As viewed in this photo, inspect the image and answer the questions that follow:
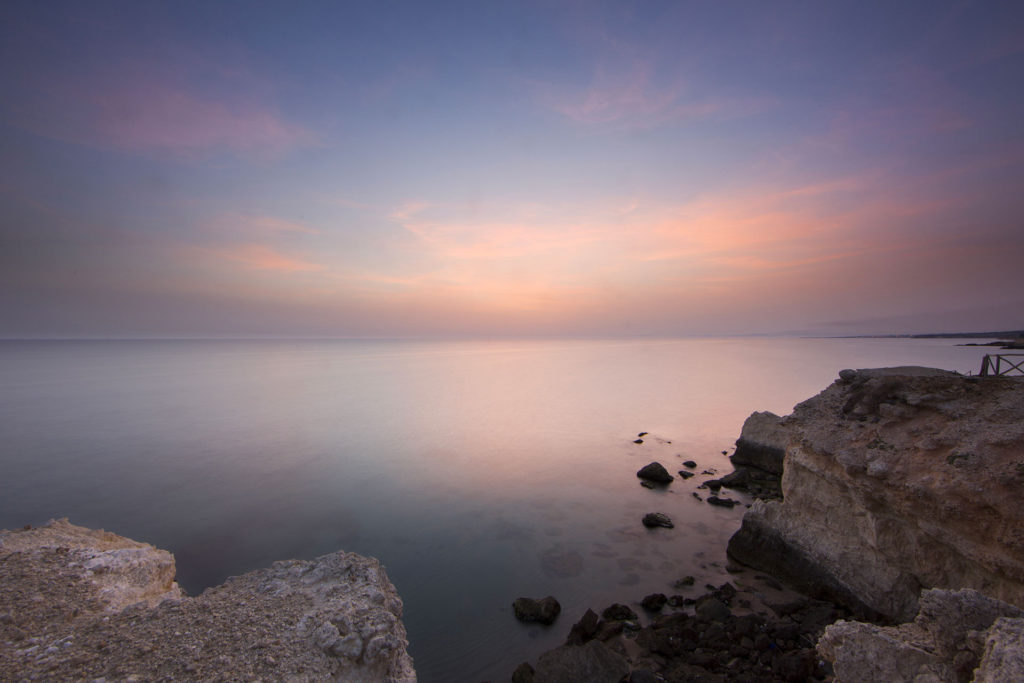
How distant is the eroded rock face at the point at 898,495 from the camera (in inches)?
257

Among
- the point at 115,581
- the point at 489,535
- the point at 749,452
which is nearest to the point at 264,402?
the point at 489,535

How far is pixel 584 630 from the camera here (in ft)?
28.0

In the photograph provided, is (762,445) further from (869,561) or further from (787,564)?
(869,561)

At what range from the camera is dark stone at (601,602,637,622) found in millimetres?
9164

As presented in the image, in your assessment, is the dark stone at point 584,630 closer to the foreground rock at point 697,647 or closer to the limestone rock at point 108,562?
the foreground rock at point 697,647

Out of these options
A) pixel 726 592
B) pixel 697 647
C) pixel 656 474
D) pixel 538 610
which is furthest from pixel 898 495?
pixel 656 474

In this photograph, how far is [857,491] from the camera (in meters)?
8.65

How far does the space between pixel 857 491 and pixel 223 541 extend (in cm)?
1716

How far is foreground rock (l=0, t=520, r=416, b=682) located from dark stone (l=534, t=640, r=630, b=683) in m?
2.76

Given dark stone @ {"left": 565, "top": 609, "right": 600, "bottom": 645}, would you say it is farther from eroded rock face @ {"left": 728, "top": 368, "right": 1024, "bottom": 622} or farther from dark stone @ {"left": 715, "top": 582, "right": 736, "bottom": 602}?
eroded rock face @ {"left": 728, "top": 368, "right": 1024, "bottom": 622}

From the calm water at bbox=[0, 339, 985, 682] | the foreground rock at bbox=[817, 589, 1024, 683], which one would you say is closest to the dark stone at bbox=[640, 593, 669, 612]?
the calm water at bbox=[0, 339, 985, 682]

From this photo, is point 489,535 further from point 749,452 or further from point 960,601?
point 749,452

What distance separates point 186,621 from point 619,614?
25.7 ft

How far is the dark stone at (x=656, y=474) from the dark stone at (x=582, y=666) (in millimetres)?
11253
